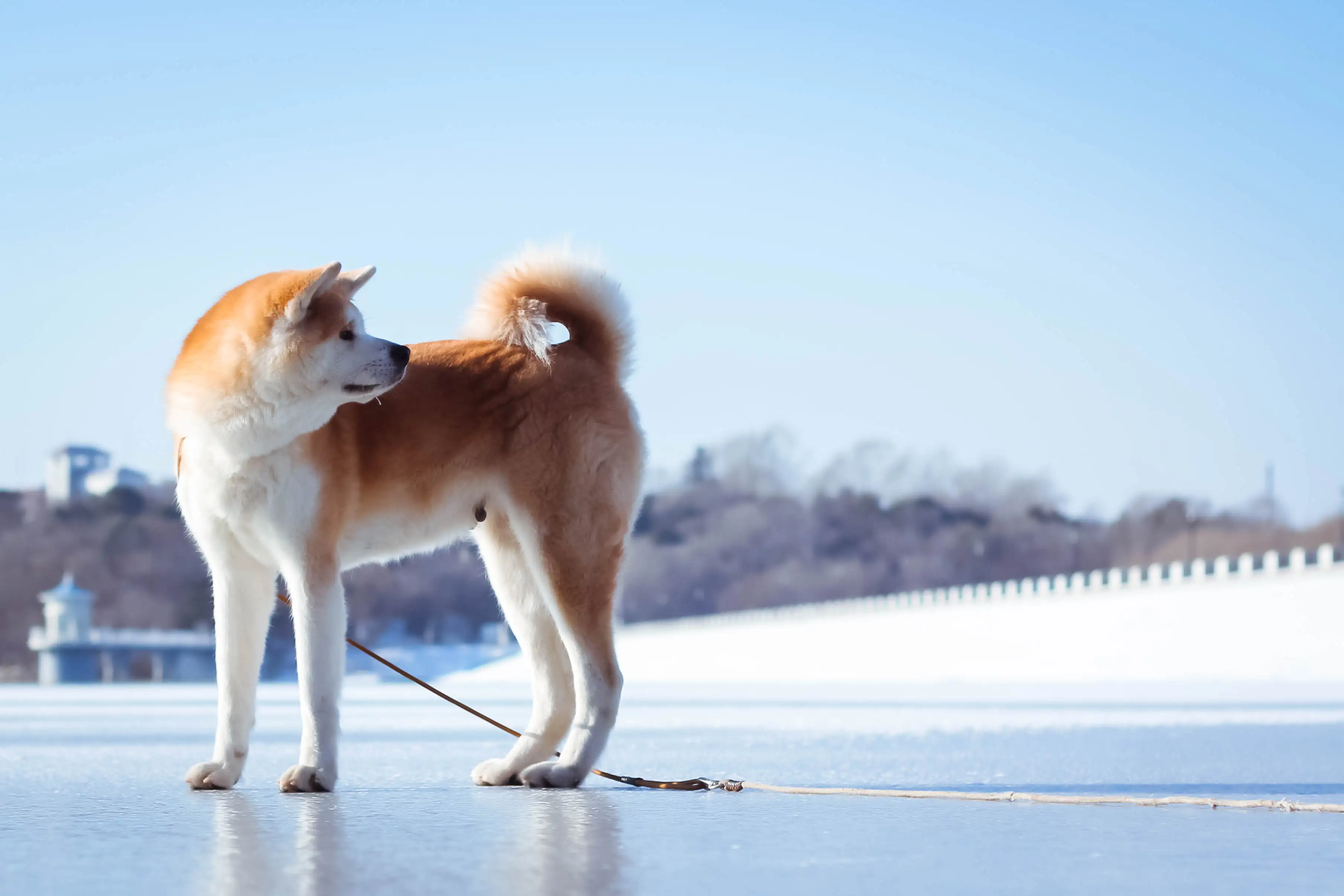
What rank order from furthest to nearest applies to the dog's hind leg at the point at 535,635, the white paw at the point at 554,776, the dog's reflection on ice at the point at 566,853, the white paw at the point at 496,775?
1. the dog's hind leg at the point at 535,635
2. the white paw at the point at 496,775
3. the white paw at the point at 554,776
4. the dog's reflection on ice at the point at 566,853

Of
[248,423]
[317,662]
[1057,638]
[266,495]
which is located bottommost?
[1057,638]

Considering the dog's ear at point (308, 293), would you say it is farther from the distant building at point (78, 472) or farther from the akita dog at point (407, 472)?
the distant building at point (78, 472)

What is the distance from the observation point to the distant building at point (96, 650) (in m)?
70.9

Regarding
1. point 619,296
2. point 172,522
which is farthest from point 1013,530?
point 619,296

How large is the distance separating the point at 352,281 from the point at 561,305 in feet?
3.96

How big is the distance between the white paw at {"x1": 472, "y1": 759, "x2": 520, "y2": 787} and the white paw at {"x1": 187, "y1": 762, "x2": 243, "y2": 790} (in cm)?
102

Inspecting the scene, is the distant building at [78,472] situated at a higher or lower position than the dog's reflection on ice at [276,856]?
higher

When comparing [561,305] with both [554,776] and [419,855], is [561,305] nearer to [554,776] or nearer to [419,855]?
[554,776]

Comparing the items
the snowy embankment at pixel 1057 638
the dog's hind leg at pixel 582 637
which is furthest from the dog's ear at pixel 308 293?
the snowy embankment at pixel 1057 638

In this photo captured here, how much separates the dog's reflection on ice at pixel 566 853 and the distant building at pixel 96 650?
6857cm

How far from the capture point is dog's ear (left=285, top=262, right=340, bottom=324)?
18.6 ft

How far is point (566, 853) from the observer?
417 cm

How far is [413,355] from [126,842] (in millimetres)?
2812

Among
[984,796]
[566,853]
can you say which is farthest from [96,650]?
[566,853]
